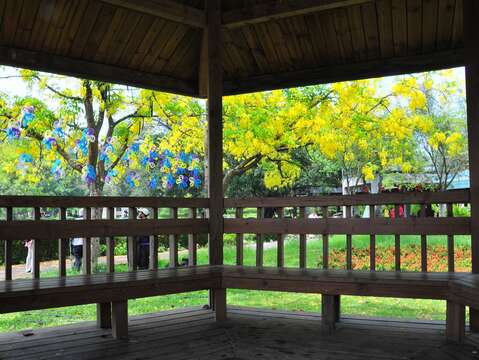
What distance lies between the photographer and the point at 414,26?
4.89 m

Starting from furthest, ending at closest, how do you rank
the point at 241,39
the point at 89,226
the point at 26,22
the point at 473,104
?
1. the point at 241,39
2. the point at 26,22
3. the point at 89,226
4. the point at 473,104

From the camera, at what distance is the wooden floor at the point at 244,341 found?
11.1 ft

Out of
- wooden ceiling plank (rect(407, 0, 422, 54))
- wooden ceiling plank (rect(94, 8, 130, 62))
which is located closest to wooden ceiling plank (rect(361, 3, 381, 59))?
wooden ceiling plank (rect(407, 0, 422, 54))

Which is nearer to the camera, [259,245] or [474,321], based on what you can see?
[474,321]

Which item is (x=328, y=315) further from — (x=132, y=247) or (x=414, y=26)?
(x=414, y=26)

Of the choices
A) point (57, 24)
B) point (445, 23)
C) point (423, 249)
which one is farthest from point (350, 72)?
point (57, 24)

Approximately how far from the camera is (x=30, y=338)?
381 centimetres

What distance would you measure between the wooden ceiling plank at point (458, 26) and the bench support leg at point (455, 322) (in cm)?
283

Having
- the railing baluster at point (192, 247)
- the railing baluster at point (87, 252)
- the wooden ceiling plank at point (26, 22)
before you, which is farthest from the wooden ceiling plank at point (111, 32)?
the railing baluster at point (192, 247)

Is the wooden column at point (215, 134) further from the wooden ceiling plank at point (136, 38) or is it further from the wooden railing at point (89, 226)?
the wooden ceiling plank at point (136, 38)

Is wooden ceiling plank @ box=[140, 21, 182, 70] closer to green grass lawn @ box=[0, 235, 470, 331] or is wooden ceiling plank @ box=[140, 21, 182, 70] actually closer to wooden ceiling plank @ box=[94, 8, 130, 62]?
wooden ceiling plank @ box=[94, 8, 130, 62]

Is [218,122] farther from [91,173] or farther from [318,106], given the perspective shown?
[318,106]

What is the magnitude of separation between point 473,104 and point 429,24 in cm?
128

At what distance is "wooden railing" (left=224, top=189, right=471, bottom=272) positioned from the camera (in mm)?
4059
